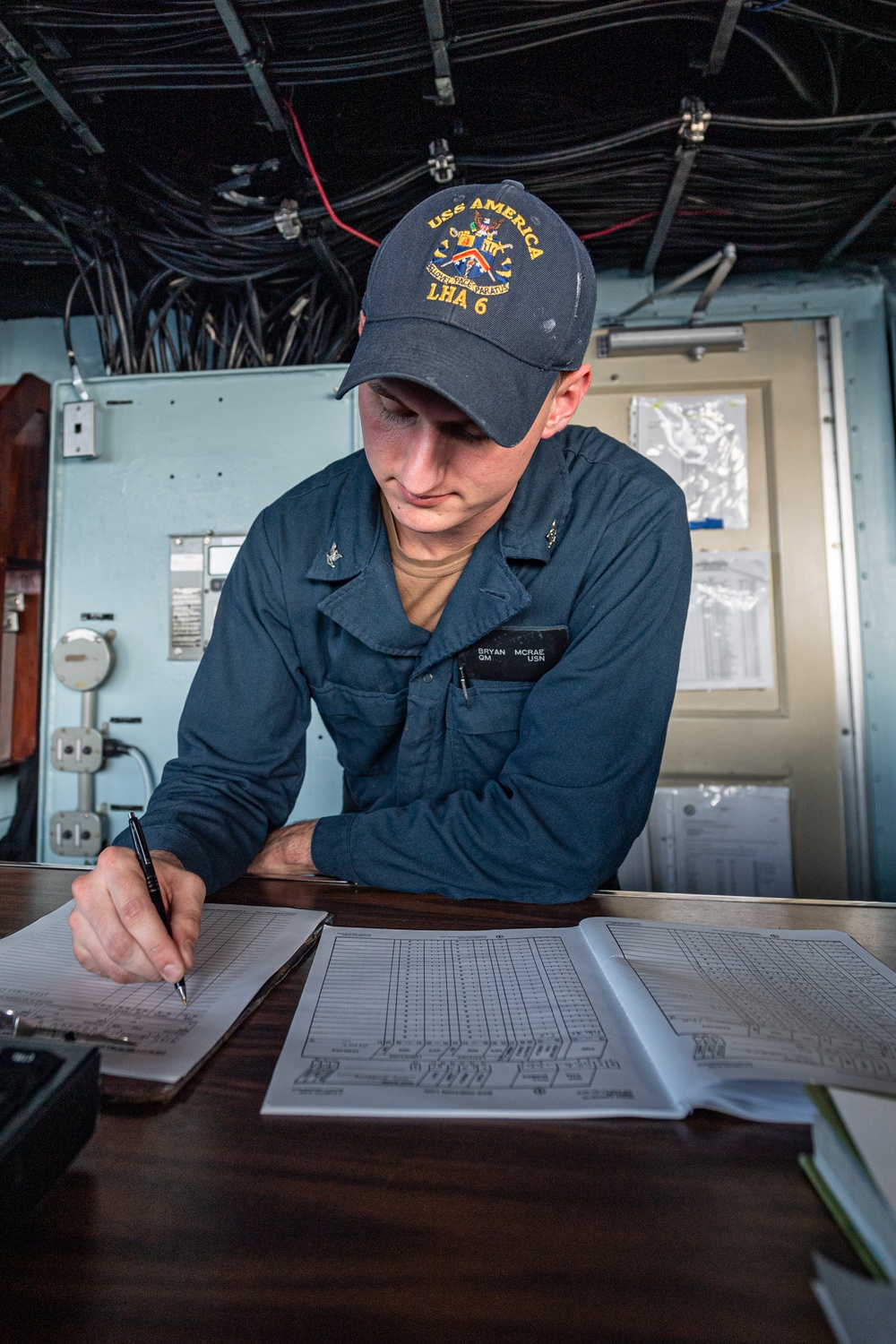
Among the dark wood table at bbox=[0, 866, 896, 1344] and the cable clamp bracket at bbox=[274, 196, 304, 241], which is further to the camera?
the cable clamp bracket at bbox=[274, 196, 304, 241]

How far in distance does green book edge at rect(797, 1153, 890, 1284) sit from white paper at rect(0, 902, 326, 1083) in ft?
1.15

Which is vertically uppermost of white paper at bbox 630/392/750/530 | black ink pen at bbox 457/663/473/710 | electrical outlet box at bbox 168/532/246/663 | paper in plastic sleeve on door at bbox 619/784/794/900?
white paper at bbox 630/392/750/530

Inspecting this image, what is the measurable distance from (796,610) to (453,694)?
145 cm

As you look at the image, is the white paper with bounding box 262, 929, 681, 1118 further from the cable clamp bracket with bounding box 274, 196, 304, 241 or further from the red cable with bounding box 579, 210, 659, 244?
the red cable with bounding box 579, 210, 659, 244

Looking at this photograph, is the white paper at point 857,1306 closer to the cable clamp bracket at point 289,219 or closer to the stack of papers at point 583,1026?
the stack of papers at point 583,1026

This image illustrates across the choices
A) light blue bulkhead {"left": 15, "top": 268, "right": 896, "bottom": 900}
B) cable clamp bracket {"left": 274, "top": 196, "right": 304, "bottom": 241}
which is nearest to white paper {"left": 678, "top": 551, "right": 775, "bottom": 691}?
light blue bulkhead {"left": 15, "top": 268, "right": 896, "bottom": 900}

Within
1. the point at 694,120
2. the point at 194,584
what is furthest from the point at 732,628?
the point at 194,584

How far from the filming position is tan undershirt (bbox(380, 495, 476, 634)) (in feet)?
3.75

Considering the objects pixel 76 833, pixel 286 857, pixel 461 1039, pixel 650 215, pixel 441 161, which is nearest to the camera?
pixel 461 1039

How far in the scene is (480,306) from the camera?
77 cm

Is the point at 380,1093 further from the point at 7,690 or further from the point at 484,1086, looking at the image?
the point at 7,690

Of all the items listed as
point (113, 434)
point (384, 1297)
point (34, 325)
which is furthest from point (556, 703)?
point (34, 325)

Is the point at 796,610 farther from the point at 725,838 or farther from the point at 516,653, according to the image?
the point at 516,653

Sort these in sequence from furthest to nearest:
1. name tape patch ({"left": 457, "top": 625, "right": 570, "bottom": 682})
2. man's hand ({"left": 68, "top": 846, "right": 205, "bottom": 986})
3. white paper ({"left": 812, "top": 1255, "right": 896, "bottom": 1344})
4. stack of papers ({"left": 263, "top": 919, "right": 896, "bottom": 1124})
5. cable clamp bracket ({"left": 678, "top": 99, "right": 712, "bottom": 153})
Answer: cable clamp bracket ({"left": 678, "top": 99, "right": 712, "bottom": 153}), name tape patch ({"left": 457, "top": 625, "right": 570, "bottom": 682}), man's hand ({"left": 68, "top": 846, "right": 205, "bottom": 986}), stack of papers ({"left": 263, "top": 919, "right": 896, "bottom": 1124}), white paper ({"left": 812, "top": 1255, "right": 896, "bottom": 1344})
